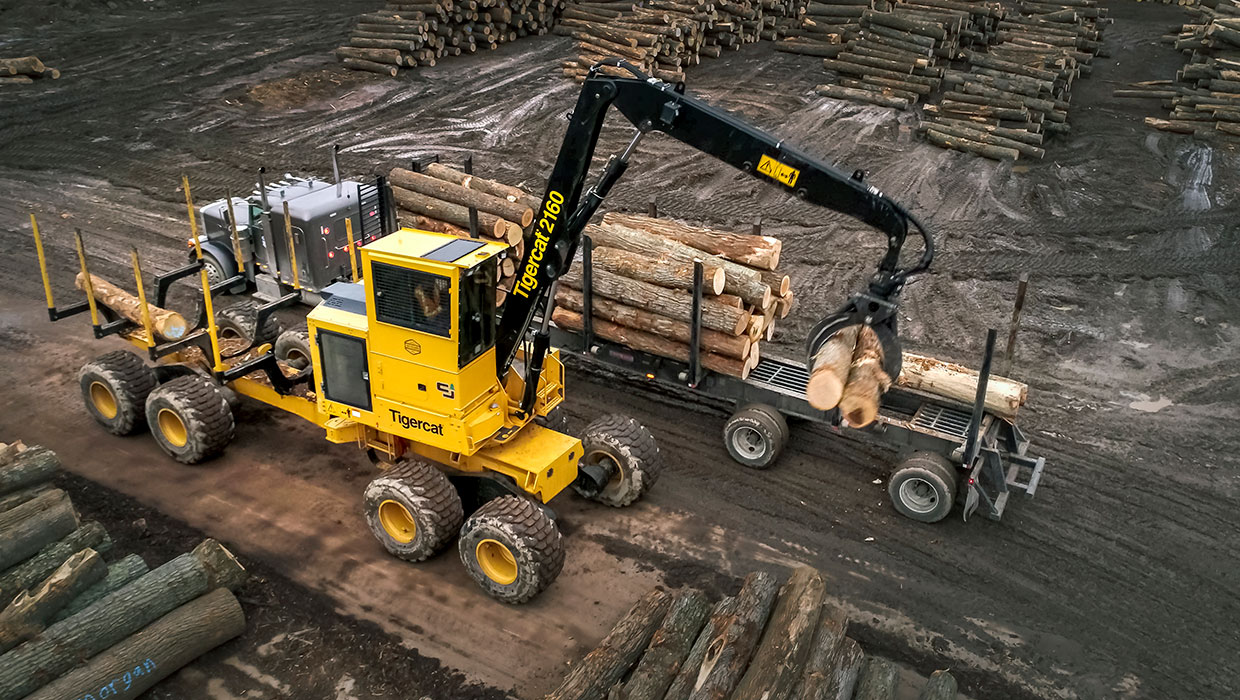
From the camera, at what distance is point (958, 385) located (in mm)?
10500

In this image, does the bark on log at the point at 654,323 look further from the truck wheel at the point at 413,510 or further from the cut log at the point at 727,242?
Answer: the truck wheel at the point at 413,510

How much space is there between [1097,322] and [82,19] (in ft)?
95.5

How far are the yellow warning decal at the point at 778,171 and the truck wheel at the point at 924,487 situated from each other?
3745 mm

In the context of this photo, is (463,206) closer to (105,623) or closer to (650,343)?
(650,343)

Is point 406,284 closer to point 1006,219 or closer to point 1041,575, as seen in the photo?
point 1041,575

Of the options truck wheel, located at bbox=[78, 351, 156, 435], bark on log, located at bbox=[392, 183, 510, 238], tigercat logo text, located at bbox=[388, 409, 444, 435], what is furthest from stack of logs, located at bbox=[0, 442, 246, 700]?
bark on log, located at bbox=[392, 183, 510, 238]

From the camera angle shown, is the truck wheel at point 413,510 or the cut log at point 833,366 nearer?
the cut log at point 833,366

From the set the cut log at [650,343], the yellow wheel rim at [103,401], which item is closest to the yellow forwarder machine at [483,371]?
the yellow wheel rim at [103,401]

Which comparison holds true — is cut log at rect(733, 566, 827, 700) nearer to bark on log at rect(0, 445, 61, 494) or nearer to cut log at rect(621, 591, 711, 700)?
cut log at rect(621, 591, 711, 700)

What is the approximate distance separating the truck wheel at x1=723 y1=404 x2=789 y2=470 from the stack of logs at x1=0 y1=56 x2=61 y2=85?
72.0 feet

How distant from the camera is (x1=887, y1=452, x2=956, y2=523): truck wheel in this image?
984cm

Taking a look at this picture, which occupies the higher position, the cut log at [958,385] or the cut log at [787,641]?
the cut log at [958,385]

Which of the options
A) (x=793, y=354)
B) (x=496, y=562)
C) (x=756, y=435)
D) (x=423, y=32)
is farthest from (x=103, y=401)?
(x=423, y=32)

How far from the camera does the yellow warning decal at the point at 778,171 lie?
789 cm
